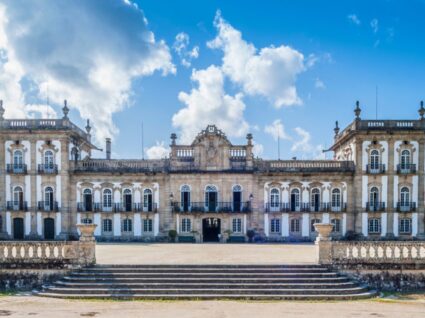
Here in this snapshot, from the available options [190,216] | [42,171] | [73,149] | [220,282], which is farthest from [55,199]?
[220,282]

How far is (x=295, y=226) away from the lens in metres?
36.9

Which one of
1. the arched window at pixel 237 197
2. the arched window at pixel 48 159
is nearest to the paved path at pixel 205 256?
the arched window at pixel 237 197

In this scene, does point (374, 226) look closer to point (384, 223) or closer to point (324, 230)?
point (384, 223)

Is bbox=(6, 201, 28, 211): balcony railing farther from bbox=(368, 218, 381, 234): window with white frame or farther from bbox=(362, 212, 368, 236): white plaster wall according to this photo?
bbox=(368, 218, 381, 234): window with white frame

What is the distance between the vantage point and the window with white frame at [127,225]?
37.3 metres

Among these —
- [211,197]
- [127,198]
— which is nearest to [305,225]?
[211,197]

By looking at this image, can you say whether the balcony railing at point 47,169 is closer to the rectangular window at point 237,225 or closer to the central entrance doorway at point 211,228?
the central entrance doorway at point 211,228

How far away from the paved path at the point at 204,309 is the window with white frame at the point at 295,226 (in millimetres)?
22484

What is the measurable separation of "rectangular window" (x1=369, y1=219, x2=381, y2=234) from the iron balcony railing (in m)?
2.59

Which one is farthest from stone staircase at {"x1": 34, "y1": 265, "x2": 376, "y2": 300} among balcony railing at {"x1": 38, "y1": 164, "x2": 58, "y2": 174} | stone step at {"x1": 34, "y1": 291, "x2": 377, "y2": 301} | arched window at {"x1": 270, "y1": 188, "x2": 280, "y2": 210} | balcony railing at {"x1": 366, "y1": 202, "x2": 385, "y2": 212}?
balcony railing at {"x1": 38, "y1": 164, "x2": 58, "y2": 174}

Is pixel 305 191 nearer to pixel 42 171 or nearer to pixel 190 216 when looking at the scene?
pixel 190 216

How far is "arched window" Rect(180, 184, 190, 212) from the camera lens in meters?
37.1

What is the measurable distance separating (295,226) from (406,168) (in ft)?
36.2

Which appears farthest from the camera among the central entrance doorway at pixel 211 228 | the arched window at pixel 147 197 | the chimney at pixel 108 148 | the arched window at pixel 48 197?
the chimney at pixel 108 148
